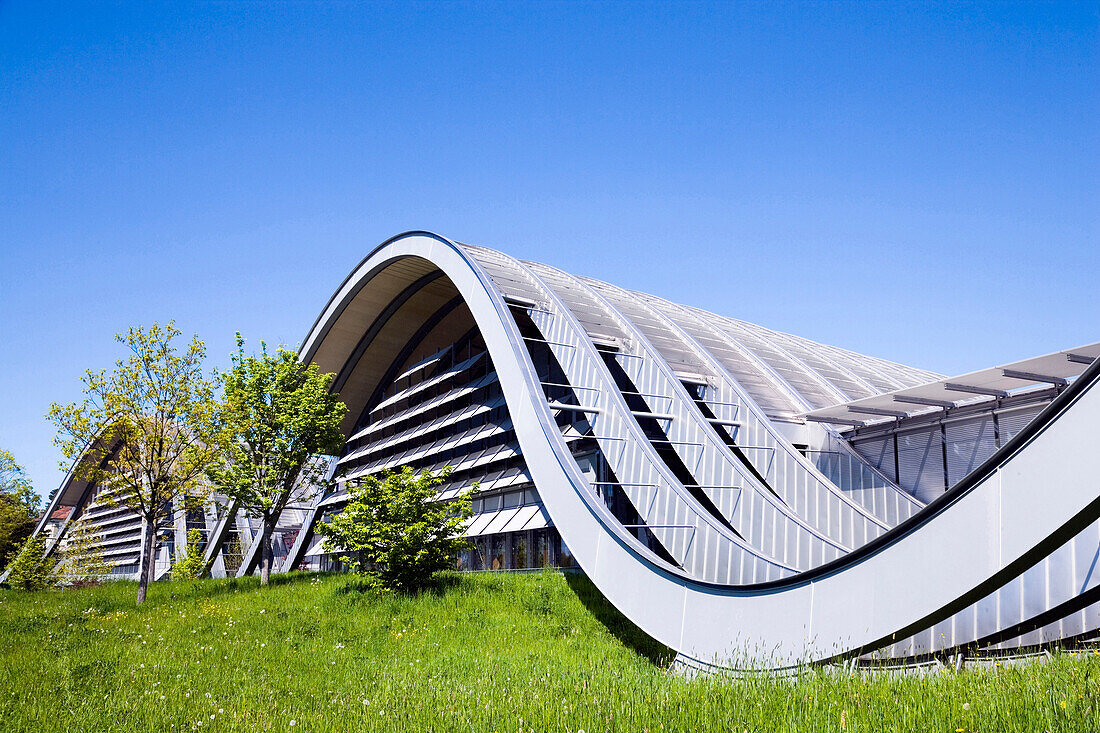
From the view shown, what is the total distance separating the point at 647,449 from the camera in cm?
1648

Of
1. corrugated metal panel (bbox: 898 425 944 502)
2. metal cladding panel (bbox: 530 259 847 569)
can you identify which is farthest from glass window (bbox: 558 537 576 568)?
corrugated metal panel (bbox: 898 425 944 502)

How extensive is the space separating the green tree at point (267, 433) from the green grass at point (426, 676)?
3.99 m

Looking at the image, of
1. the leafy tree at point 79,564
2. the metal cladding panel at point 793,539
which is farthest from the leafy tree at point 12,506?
the metal cladding panel at point 793,539

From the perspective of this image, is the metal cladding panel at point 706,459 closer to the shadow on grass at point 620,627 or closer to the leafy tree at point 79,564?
the shadow on grass at point 620,627

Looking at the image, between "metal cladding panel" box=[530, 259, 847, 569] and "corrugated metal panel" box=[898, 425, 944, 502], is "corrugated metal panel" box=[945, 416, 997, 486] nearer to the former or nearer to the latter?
"corrugated metal panel" box=[898, 425, 944, 502]

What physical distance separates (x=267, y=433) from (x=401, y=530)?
10.8 metres

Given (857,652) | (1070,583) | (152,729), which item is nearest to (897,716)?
(1070,583)

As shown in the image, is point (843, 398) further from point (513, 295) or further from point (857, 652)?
point (857, 652)

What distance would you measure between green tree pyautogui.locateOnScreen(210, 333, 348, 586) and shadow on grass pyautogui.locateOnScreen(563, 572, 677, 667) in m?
12.9

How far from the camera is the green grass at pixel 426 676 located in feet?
18.6

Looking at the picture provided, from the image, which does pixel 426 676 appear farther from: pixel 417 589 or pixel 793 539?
pixel 417 589

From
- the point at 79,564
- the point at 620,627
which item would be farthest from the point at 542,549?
the point at 79,564

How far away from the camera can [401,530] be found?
65.7ft

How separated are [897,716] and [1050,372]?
11077 millimetres
